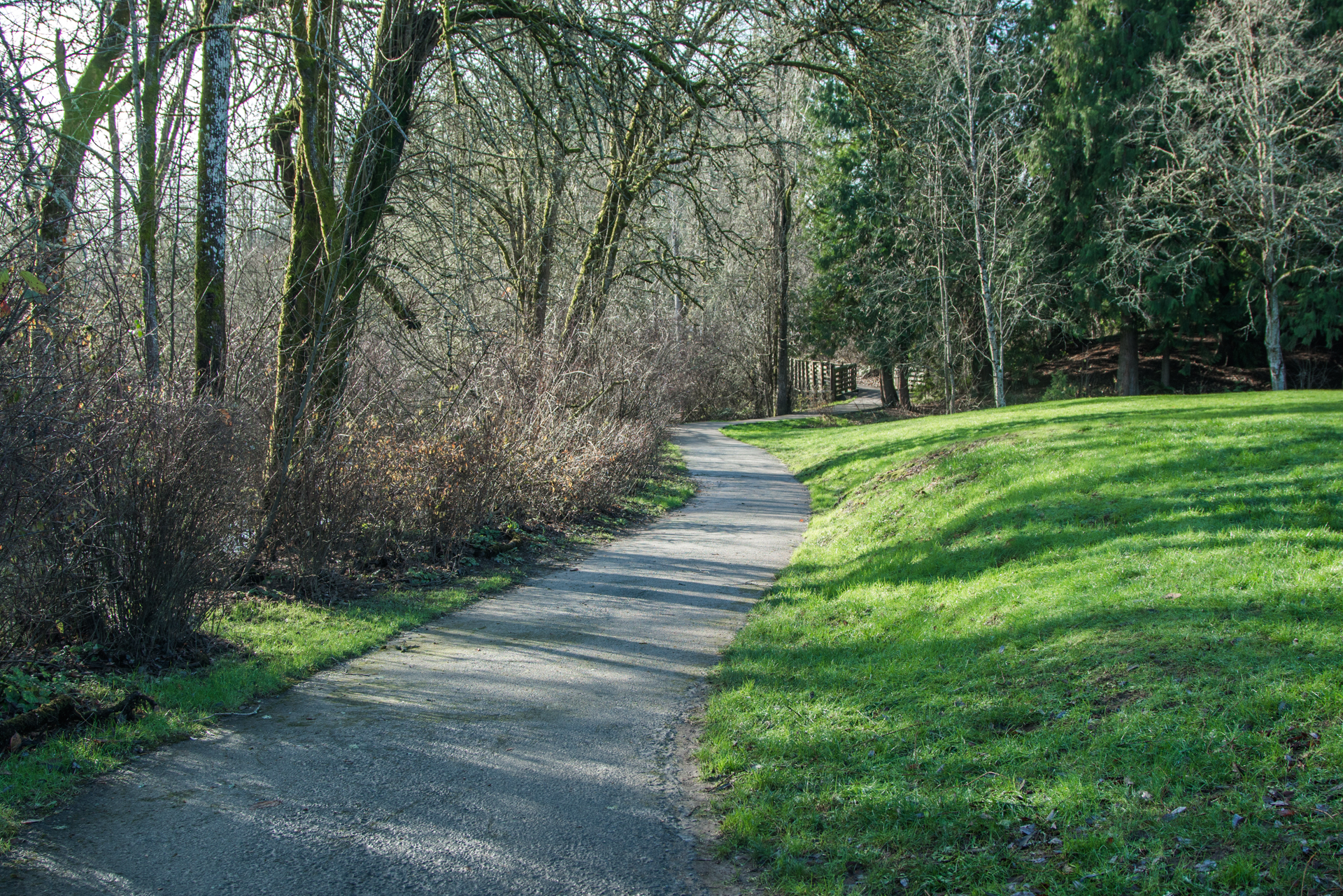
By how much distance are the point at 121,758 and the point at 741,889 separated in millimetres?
3316

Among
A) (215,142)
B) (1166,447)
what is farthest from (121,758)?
(1166,447)

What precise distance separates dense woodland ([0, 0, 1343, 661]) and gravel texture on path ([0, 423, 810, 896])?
64.9 inches

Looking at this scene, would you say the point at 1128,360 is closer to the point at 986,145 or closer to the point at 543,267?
the point at 986,145

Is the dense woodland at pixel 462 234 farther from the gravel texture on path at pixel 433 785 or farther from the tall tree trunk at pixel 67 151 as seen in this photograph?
the gravel texture on path at pixel 433 785

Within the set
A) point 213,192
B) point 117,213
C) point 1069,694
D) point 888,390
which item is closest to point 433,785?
point 1069,694

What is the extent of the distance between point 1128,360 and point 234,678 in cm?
3125

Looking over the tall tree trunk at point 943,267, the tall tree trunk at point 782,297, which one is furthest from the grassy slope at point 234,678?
the tall tree trunk at point 782,297

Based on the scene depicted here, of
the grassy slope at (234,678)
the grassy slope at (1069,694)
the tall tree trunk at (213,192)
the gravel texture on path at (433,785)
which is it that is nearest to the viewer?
the grassy slope at (1069,694)

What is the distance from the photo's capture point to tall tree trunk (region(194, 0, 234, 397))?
27.1 feet

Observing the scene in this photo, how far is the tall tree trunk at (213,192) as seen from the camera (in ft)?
27.1

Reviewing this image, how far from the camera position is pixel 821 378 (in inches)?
1628

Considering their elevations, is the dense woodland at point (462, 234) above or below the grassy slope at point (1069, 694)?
above

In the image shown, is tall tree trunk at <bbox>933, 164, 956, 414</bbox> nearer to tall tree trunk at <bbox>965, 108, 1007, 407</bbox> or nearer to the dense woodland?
the dense woodland

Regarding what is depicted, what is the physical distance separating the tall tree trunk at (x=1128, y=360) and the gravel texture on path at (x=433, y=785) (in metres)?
27.5
